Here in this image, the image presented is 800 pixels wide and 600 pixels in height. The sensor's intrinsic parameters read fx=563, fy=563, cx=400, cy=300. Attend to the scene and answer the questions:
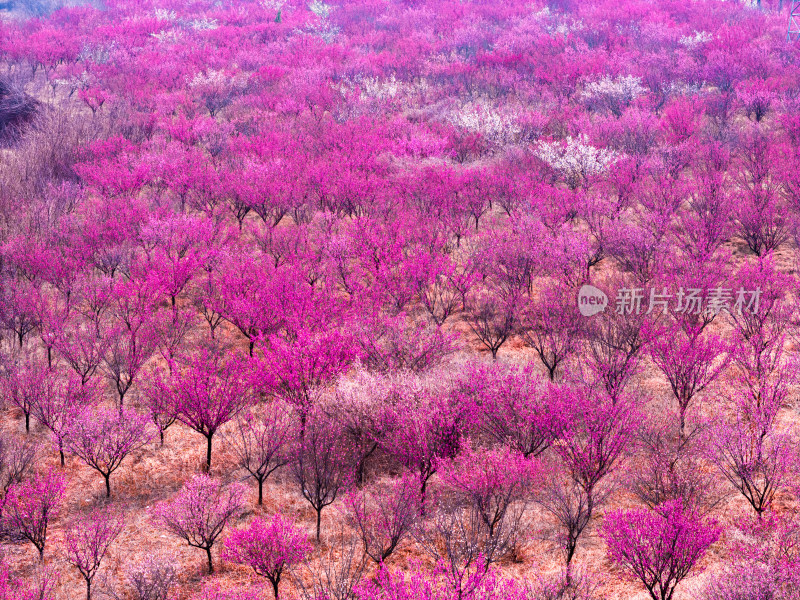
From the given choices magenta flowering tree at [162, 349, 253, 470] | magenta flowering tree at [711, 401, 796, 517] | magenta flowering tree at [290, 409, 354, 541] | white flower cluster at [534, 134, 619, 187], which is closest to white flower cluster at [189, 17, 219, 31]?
white flower cluster at [534, 134, 619, 187]

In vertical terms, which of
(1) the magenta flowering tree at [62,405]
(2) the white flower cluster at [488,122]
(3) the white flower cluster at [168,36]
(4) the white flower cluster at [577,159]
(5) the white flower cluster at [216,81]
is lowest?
(1) the magenta flowering tree at [62,405]

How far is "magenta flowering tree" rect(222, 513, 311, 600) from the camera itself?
579 cm

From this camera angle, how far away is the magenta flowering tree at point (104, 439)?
7020 millimetres

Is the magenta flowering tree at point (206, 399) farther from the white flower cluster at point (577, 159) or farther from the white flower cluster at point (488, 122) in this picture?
the white flower cluster at point (488, 122)

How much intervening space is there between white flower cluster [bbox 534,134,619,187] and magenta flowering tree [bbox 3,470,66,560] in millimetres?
13122

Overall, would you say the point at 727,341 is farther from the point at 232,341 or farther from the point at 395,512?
the point at 232,341

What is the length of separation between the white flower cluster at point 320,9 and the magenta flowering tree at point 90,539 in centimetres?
3125

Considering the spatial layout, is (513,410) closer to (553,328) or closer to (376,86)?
(553,328)

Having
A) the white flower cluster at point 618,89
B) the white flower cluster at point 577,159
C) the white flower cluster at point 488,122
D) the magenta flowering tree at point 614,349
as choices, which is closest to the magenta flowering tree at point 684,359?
the magenta flowering tree at point 614,349

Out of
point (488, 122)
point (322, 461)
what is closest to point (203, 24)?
point (488, 122)

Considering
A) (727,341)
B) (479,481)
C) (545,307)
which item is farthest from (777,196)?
(479,481)

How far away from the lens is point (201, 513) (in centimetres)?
610

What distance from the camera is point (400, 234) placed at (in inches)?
465

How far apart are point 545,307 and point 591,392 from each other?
2309 millimetres
